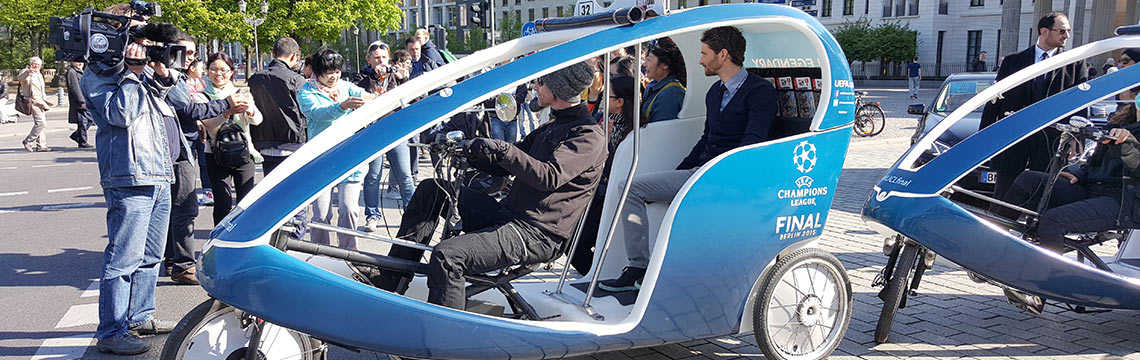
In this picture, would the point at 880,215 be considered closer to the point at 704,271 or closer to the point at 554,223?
the point at 704,271

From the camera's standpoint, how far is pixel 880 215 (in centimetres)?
470

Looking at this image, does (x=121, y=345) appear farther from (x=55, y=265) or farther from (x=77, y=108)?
(x=77, y=108)

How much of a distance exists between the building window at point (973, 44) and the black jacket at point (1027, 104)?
50.3 metres

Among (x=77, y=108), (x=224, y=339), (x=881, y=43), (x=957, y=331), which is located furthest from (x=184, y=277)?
(x=881, y=43)

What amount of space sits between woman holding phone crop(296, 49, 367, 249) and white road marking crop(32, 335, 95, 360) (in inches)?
55.2

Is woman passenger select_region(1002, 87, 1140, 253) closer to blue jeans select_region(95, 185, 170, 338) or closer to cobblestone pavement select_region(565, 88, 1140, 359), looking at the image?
cobblestone pavement select_region(565, 88, 1140, 359)

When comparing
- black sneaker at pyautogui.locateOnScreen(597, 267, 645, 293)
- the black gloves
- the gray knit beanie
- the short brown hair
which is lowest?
black sneaker at pyautogui.locateOnScreen(597, 267, 645, 293)

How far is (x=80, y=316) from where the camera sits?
17.7 ft

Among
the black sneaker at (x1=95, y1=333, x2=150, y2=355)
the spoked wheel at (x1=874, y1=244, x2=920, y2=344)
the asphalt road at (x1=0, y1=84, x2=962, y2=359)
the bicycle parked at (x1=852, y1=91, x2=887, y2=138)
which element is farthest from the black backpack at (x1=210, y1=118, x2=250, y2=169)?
the bicycle parked at (x1=852, y1=91, x2=887, y2=138)

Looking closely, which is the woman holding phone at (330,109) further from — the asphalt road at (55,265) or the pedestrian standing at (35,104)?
the pedestrian standing at (35,104)

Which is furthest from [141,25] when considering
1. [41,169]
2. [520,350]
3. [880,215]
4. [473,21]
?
[473,21]

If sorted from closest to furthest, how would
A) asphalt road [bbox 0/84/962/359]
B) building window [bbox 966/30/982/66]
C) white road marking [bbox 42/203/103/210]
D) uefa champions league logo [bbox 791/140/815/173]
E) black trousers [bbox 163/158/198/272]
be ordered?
1. uefa champions league logo [bbox 791/140/815/173]
2. asphalt road [bbox 0/84/962/359]
3. black trousers [bbox 163/158/198/272]
4. white road marking [bbox 42/203/103/210]
5. building window [bbox 966/30/982/66]

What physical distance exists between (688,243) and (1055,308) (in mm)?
2899

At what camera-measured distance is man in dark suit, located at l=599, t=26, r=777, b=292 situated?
4363mm
